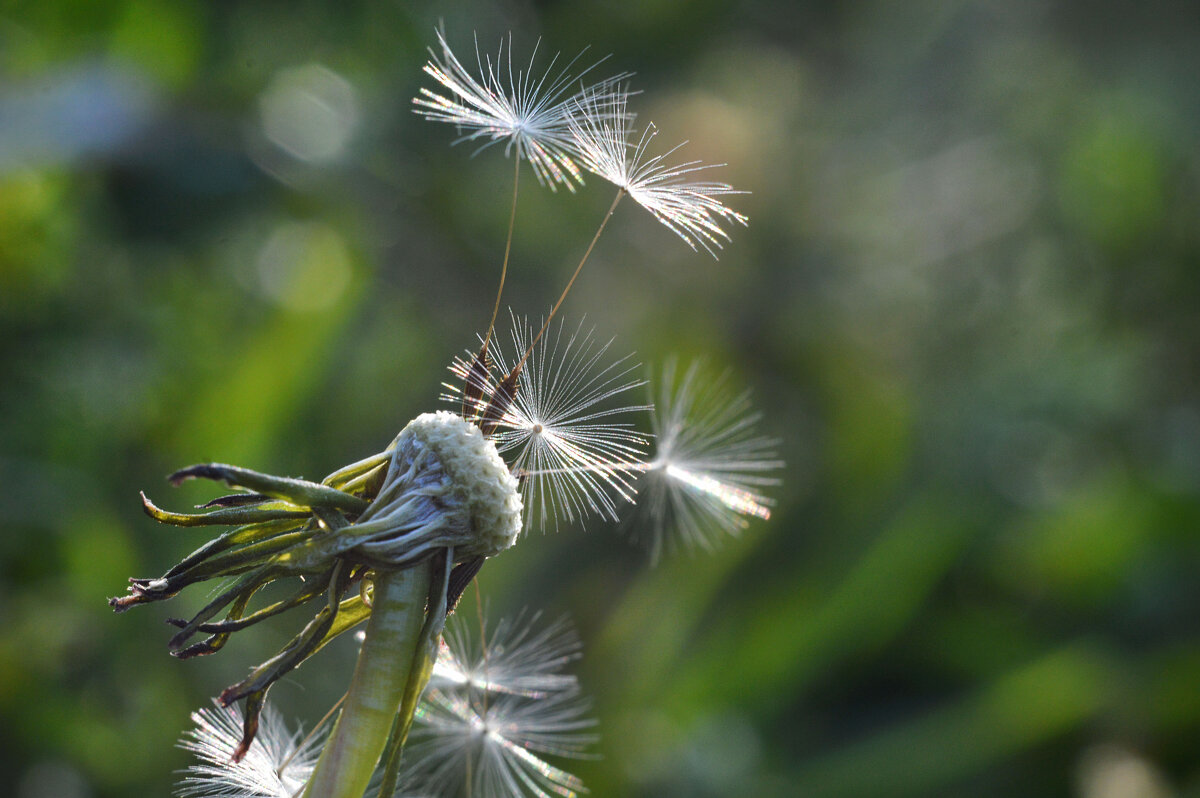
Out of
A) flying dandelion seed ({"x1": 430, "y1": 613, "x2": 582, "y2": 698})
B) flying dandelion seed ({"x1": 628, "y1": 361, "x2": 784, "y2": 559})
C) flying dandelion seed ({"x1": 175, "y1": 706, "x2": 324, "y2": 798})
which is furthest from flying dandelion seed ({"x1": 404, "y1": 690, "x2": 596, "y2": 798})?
flying dandelion seed ({"x1": 628, "y1": 361, "x2": 784, "y2": 559})

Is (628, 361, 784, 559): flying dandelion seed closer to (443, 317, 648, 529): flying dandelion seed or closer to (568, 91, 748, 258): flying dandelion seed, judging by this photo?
(443, 317, 648, 529): flying dandelion seed

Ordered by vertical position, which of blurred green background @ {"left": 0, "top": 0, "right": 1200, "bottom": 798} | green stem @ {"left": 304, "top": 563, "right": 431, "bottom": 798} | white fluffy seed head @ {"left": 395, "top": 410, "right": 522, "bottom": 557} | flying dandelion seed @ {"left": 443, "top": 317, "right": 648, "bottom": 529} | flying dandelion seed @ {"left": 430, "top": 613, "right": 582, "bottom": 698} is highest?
blurred green background @ {"left": 0, "top": 0, "right": 1200, "bottom": 798}

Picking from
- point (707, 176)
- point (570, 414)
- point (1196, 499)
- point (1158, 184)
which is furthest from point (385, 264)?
point (1158, 184)

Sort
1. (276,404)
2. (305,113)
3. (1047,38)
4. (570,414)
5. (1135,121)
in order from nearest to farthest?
1. (570,414)
2. (276,404)
3. (305,113)
4. (1135,121)
5. (1047,38)

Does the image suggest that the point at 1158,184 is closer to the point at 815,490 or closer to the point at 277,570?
the point at 815,490

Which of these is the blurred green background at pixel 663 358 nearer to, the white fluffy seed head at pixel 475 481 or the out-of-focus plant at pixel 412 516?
the out-of-focus plant at pixel 412 516

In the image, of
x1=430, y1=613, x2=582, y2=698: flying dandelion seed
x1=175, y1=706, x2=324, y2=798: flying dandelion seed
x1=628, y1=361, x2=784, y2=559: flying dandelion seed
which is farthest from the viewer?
x1=628, y1=361, x2=784, y2=559: flying dandelion seed

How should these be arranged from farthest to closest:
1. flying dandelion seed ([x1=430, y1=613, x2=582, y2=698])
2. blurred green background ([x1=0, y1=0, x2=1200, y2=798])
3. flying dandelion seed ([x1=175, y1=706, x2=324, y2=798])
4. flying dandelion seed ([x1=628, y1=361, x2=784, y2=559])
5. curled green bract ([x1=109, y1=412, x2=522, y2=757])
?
1. blurred green background ([x1=0, y1=0, x2=1200, y2=798])
2. flying dandelion seed ([x1=628, y1=361, x2=784, y2=559])
3. flying dandelion seed ([x1=430, y1=613, x2=582, y2=698])
4. flying dandelion seed ([x1=175, y1=706, x2=324, y2=798])
5. curled green bract ([x1=109, y1=412, x2=522, y2=757])
